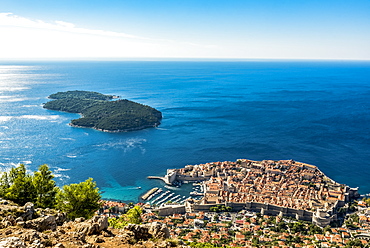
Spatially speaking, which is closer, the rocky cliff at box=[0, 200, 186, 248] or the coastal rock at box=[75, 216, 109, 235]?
the rocky cliff at box=[0, 200, 186, 248]

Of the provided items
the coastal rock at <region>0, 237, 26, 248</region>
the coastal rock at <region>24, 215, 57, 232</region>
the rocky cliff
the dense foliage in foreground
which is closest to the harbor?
the dense foliage in foreground

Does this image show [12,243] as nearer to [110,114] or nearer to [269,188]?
[269,188]

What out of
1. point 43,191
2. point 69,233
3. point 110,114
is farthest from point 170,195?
point 110,114

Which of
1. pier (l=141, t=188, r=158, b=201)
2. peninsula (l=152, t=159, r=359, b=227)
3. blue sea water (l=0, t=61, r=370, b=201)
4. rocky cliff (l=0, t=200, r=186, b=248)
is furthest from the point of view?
blue sea water (l=0, t=61, r=370, b=201)

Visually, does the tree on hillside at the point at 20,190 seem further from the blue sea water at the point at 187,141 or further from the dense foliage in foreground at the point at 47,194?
the blue sea water at the point at 187,141

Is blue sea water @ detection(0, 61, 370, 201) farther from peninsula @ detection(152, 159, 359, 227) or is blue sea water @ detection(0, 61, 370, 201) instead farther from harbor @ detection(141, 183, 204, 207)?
peninsula @ detection(152, 159, 359, 227)

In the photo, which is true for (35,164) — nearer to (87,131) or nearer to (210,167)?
(87,131)

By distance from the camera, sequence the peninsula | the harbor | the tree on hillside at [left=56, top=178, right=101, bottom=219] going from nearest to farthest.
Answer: the tree on hillside at [left=56, top=178, right=101, bottom=219], the peninsula, the harbor
